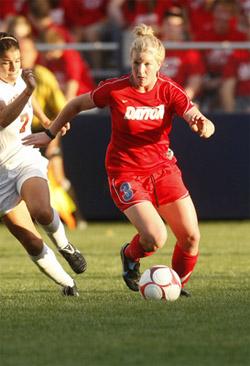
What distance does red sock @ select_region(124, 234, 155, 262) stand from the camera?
8.80 metres

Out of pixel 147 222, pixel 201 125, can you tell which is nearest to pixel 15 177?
pixel 147 222

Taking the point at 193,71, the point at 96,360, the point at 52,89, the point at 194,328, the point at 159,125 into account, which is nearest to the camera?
the point at 96,360

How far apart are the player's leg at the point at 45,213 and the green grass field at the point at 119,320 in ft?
0.95

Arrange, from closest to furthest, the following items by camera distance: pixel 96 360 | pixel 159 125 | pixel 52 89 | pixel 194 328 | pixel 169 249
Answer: pixel 96 360
pixel 194 328
pixel 159 125
pixel 169 249
pixel 52 89

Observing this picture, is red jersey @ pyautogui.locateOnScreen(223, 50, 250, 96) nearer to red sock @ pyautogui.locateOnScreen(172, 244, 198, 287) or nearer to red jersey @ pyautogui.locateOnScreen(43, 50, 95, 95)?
red jersey @ pyautogui.locateOnScreen(43, 50, 95, 95)

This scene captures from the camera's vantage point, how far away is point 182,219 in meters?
8.58

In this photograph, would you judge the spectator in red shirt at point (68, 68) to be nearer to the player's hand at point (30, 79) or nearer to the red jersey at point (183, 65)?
the red jersey at point (183, 65)

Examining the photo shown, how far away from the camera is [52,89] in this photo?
13633mm

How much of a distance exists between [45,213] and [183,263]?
3.59 ft

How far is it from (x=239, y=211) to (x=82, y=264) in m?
6.73

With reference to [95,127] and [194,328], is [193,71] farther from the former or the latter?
[194,328]

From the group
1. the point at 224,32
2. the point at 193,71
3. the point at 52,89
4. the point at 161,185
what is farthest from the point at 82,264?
the point at 224,32

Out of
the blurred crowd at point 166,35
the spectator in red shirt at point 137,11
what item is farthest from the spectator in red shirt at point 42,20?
the spectator in red shirt at point 137,11

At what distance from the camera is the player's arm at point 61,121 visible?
8.48m
